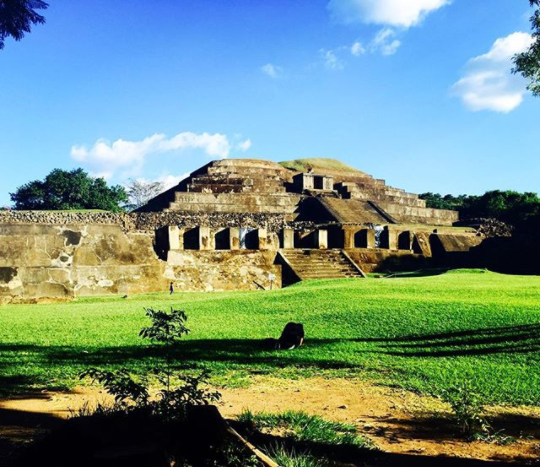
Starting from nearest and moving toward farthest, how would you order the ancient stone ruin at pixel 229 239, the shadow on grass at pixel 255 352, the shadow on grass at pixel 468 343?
the shadow on grass at pixel 255 352
the shadow on grass at pixel 468 343
the ancient stone ruin at pixel 229 239

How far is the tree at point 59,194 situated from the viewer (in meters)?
31.6

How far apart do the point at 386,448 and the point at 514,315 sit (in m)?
5.31

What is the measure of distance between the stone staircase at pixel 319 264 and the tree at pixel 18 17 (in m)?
9.97

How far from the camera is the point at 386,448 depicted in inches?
122

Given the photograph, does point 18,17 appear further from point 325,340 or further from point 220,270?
point 220,270

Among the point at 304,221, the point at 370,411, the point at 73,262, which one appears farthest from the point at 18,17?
the point at 304,221

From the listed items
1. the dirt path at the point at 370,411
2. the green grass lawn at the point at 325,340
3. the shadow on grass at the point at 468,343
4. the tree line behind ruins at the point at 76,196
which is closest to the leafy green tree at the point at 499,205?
the tree line behind ruins at the point at 76,196

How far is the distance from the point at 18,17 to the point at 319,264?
11255 millimetres

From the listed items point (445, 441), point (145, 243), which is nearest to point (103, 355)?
point (445, 441)

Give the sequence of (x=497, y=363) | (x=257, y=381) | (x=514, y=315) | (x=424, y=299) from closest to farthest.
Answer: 1. (x=257, y=381)
2. (x=497, y=363)
3. (x=514, y=315)
4. (x=424, y=299)

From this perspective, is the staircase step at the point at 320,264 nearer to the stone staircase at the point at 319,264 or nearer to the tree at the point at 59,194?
the stone staircase at the point at 319,264

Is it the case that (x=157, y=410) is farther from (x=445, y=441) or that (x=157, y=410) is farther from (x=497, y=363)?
(x=497, y=363)

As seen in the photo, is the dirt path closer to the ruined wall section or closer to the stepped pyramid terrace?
the ruined wall section

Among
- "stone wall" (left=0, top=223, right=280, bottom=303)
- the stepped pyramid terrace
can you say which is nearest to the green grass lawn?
"stone wall" (left=0, top=223, right=280, bottom=303)
